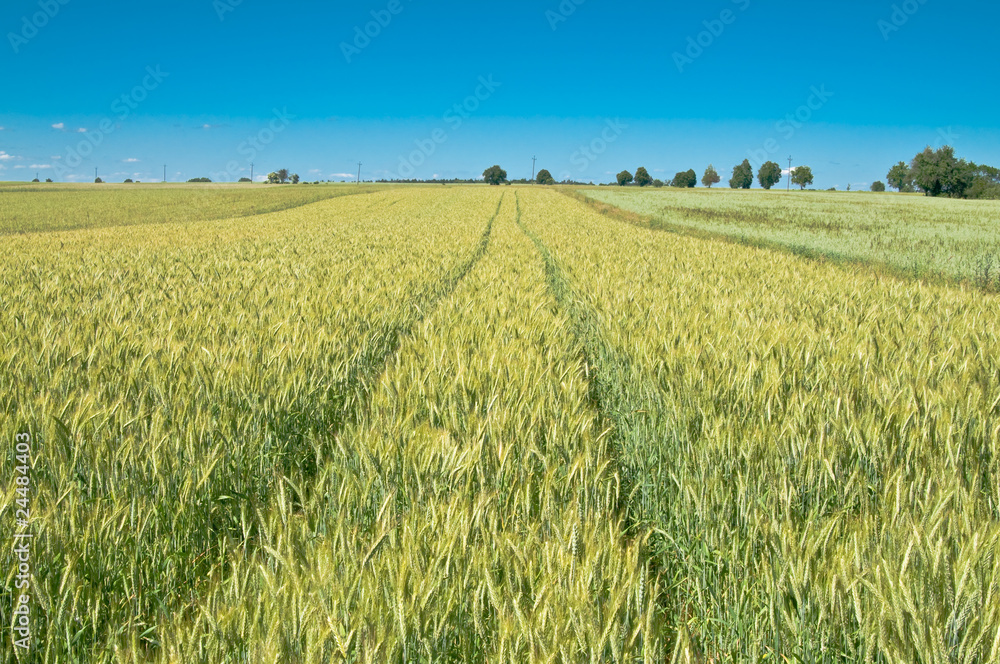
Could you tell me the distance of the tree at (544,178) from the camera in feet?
397

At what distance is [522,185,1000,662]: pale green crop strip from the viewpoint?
1216mm

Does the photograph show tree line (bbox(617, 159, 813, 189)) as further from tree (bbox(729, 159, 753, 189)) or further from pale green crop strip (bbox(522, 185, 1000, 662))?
pale green crop strip (bbox(522, 185, 1000, 662))

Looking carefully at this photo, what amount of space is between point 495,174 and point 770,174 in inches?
2184

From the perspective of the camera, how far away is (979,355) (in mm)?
3230

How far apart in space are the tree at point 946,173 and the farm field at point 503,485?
8455 centimetres

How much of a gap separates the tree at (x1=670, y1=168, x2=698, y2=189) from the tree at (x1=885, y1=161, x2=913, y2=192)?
36555 mm

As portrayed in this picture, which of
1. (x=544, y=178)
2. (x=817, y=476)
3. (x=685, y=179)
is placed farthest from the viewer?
(x=544, y=178)

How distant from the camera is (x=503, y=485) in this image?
1.97m

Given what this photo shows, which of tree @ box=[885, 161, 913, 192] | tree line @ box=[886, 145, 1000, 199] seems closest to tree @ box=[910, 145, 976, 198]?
tree line @ box=[886, 145, 1000, 199]

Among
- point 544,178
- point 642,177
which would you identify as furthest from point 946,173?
point 544,178

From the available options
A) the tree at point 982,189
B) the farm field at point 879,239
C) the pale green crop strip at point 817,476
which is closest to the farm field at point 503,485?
the pale green crop strip at point 817,476

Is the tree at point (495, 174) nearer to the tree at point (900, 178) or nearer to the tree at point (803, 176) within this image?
the tree at point (803, 176)

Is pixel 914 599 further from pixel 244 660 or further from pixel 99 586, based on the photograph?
pixel 99 586

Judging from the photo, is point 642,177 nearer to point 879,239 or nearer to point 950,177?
point 950,177
